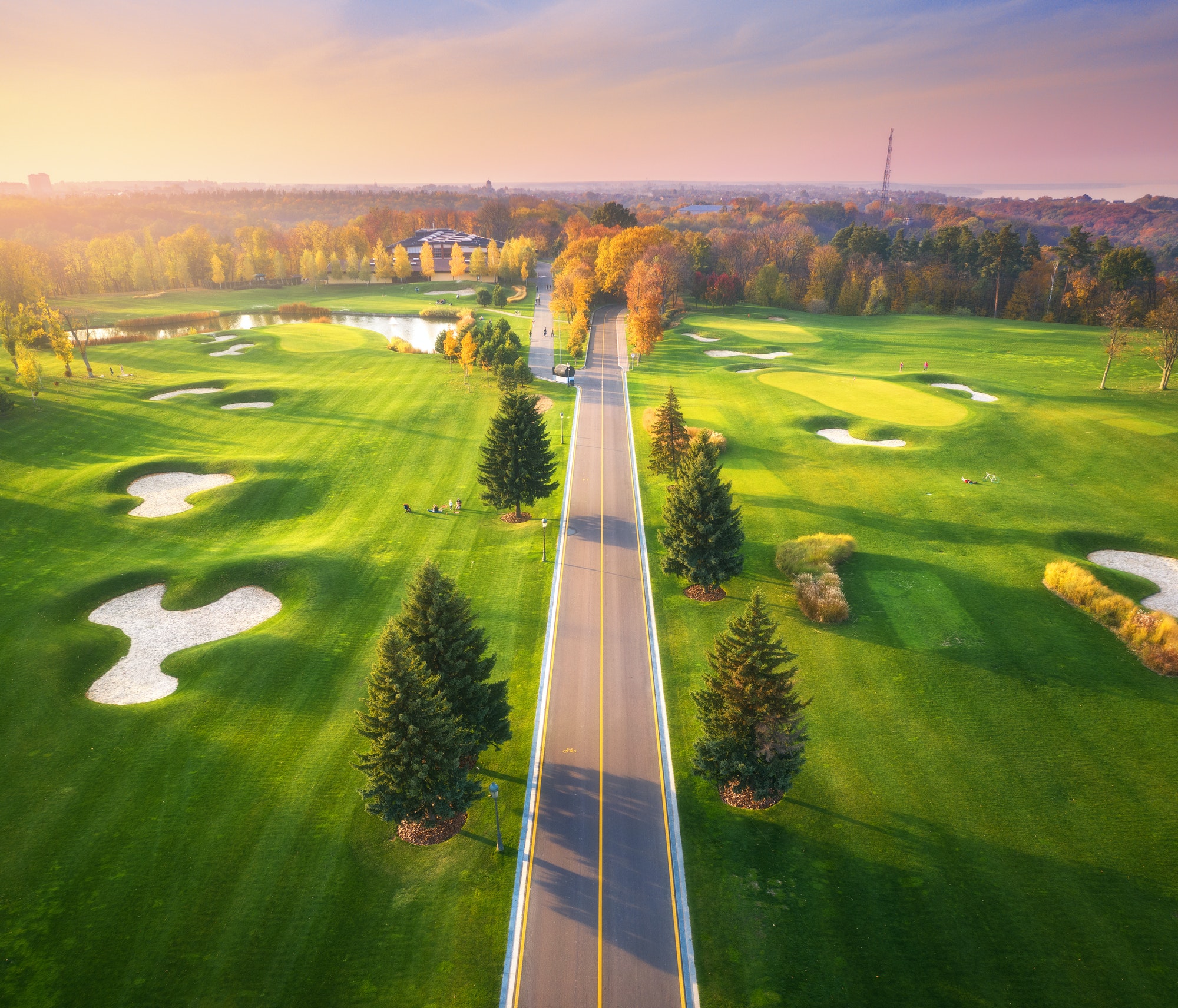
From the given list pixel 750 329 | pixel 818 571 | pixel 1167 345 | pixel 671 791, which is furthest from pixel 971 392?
pixel 671 791

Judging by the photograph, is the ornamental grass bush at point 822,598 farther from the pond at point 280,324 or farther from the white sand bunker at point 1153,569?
the pond at point 280,324

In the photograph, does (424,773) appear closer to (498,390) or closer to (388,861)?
(388,861)

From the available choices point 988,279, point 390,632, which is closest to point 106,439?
point 390,632

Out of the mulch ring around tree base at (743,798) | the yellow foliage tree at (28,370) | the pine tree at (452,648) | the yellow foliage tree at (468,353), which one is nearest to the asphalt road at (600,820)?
the mulch ring around tree base at (743,798)

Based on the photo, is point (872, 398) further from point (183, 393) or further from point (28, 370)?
point (28, 370)

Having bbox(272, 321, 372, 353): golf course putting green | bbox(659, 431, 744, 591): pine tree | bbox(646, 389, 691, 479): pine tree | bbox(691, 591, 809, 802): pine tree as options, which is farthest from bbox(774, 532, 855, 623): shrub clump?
bbox(272, 321, 372, 353): golf course putting green

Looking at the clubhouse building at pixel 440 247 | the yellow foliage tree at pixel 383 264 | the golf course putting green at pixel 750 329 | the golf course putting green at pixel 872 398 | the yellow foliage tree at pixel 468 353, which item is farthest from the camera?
the clubhouse building at pixel 440 247
